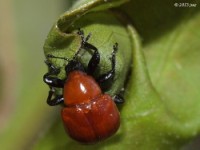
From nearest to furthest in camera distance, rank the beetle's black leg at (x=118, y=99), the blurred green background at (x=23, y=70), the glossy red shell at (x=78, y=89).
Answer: the beetle's black leg at (x=118, y=99), the glossy red shell at (x=78, y=89), the blurred green background at (x=23, y=70)

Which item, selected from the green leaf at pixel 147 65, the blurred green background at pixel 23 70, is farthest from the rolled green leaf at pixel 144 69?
the blurred green background at pixel 23 70

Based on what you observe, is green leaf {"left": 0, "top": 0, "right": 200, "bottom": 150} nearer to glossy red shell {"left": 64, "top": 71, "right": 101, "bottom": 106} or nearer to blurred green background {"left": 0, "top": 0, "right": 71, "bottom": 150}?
glossy red shell {"left": 64, "top": 71, "right": 101, "bottom": 106}

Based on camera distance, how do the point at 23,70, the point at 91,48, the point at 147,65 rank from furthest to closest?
the point at 23,70 < the point at 147,65 < the point at 91,48

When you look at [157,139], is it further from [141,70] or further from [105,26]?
[105,26]

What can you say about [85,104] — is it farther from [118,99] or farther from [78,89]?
[118,99]

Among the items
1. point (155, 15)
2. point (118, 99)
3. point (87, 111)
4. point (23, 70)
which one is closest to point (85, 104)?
point (87, 111)

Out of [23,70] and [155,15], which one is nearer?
[155,15]

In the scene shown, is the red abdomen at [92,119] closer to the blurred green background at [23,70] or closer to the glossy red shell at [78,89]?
the glossy red shell at [78,89]
